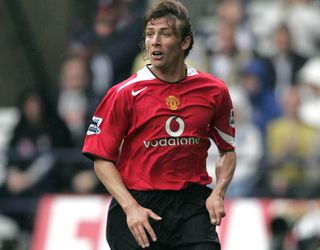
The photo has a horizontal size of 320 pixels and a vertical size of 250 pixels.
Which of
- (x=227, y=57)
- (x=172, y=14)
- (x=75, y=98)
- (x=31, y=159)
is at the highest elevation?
(x=172, y=14)

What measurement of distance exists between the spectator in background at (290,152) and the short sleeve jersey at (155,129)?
5.98 m

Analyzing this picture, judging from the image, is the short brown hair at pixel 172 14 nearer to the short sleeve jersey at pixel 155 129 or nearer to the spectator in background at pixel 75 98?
the short sleeve jersey at pixel 155 129

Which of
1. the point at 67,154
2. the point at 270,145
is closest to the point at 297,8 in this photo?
the point at 270,145

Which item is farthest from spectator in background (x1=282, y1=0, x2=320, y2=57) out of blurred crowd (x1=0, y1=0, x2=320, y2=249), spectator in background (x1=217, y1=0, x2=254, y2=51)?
spectator in background (x1=217, y1=0, x2=254, y2=51)

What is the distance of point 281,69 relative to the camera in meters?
15.2

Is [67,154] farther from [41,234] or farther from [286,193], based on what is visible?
[286,193]

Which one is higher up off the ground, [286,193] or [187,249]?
[187,249]

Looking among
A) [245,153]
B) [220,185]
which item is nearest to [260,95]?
[245,153]

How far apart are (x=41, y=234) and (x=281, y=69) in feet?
11.8

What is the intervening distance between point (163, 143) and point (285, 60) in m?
8.02

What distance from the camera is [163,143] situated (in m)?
7.36

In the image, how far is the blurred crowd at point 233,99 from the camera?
45.0ft

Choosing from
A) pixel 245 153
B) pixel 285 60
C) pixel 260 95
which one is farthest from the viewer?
pixel 285 60

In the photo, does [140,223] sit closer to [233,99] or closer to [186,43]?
[186,43]
